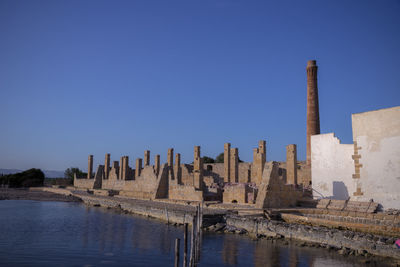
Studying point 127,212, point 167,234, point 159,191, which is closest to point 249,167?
point 159,191

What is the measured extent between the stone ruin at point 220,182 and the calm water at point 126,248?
4.57m

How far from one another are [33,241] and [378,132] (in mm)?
14518

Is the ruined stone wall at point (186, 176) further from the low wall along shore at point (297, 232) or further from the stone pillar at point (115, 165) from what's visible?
the low wall along shore at point (297, 232)

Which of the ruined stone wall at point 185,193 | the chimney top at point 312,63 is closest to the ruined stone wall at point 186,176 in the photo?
the ruined stone wall at point 185,193

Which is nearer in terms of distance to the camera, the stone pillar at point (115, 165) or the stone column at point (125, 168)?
the stone column at point (125, 168)

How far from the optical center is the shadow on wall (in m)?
16.6

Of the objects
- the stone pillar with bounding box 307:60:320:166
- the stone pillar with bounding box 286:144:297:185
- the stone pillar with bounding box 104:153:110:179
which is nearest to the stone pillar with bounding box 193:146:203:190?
the stone pillar with bounding box 286:144:297:185

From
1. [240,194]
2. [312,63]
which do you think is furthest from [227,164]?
[312,63]

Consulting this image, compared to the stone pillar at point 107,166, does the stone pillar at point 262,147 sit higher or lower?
higher

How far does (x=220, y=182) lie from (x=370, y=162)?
529 inches

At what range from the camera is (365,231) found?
36.4ft

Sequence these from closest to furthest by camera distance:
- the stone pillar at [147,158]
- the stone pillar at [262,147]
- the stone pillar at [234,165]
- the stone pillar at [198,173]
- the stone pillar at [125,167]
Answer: the stone pillar at [198,173] → the stone pillar at [262,147] → the stone pillar at [234,165] → the stone pillar at [147,158] → the stone pillar at [125,167]

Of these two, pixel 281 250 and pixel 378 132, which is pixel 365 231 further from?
pixel 378 132

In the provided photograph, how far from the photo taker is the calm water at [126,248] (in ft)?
29.3
